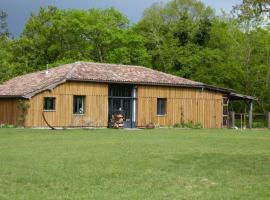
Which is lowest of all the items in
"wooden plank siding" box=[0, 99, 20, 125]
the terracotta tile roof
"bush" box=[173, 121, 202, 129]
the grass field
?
the grass field

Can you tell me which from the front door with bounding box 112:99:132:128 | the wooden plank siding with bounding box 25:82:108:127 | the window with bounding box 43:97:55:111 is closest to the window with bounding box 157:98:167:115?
the front door with bounding box 112:99:132:128

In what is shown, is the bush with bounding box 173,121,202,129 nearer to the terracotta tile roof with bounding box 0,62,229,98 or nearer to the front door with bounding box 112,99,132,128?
the terracotta tile roof with bounding box 0,62,229,98

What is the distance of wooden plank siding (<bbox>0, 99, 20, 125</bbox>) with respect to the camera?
126 ft

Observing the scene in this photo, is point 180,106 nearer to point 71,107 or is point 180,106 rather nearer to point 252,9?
point 71,107

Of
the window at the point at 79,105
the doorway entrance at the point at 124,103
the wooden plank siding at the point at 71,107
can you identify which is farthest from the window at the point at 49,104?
the doorway entrance at the point at 124,103

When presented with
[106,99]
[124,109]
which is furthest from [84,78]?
[124,109]

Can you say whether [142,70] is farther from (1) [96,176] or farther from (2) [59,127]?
(1) [96,176]

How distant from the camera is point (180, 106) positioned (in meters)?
44.0

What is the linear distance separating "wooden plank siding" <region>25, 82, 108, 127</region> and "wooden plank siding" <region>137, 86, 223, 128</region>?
309 cm

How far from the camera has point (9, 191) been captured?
35.3 ft

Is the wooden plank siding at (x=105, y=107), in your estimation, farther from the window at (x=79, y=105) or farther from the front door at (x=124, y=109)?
the front door at (x=124, y=109)

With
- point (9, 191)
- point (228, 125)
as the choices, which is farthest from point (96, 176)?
point (228, 125)

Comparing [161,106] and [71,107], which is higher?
[161,106]

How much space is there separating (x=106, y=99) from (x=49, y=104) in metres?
4.34
